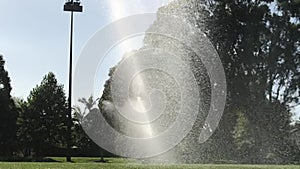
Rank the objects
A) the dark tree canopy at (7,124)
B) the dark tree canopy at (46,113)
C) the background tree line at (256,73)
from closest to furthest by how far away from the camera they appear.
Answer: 1. the background tree line at (256,73)
2. the dark tree canopy at (46,113)
3. the dark tree canopy at (7,124)

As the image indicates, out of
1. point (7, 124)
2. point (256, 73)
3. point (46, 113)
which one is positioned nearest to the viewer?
point (256, 73)

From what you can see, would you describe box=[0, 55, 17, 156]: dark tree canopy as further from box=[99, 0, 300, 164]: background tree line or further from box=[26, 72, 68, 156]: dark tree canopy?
box=[99, 0, 300, 164]: background tree line

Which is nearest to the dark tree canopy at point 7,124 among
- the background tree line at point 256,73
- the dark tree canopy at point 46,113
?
the dark tree canopy at point 46,113

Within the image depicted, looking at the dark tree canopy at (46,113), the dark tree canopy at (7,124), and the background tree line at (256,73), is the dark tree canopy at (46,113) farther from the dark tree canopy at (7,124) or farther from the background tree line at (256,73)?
the background tree line at (256,73)

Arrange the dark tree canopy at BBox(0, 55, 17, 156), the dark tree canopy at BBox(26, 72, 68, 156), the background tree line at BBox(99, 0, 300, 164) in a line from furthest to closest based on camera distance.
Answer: the dark tree canopy at BBox(0, 55, 17, 156) → the dark tree canopy at BBox(26, 72, 68, 156) → the background tree line at BBox(99, 0, 300, 164)

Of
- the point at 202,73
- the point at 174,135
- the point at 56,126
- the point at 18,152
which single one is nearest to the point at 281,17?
the point at 202,73

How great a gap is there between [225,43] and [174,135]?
9.43 meters

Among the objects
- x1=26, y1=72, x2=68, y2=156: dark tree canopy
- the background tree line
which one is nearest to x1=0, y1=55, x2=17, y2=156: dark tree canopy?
x1=26, y1=72, x2=68, y2=156: dark tree canopy

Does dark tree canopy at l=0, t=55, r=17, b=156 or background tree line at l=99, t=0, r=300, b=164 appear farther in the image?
dark tree canopy at l=0, t=55, r=17, b=156

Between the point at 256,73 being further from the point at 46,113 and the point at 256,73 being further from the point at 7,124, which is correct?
the point at 7,124

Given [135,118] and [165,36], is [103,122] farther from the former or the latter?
[165,36]

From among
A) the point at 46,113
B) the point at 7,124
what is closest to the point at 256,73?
the point at 46,113

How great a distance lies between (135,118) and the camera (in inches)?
1141

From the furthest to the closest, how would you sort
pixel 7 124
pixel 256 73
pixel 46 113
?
pixel 7 124
pixel 46 113
pixel 256 73
